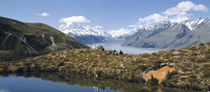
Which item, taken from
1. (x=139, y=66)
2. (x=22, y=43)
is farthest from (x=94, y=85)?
(x=22, y=43)

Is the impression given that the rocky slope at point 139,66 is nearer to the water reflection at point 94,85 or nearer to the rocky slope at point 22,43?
the water reflection at point 94,85

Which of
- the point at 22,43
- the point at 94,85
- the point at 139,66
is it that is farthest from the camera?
the point at 22,43

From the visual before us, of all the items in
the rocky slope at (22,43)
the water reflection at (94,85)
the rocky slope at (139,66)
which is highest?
the rocky slope at (22,43)

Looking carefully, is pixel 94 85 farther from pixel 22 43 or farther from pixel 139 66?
pixel 22 43

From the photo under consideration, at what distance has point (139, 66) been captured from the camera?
6806 centimetres

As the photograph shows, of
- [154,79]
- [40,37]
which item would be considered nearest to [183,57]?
[154,79]

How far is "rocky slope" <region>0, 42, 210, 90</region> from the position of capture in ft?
193

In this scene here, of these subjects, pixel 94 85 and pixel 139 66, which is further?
pixel 139 66

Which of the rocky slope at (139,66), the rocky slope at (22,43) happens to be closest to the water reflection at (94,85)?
the rocky slope at (139,66)

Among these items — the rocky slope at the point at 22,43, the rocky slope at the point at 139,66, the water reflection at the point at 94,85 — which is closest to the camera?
the water reflection at the point at 94,85

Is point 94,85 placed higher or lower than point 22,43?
lower

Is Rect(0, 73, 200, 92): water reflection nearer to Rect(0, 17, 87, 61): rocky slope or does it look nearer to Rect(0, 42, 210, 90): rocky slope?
Rect(0, 42, 210, 90): rocky slope

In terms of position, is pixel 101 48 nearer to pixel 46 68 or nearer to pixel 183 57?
pixel 46 68

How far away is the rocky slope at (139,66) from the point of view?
193 feet
